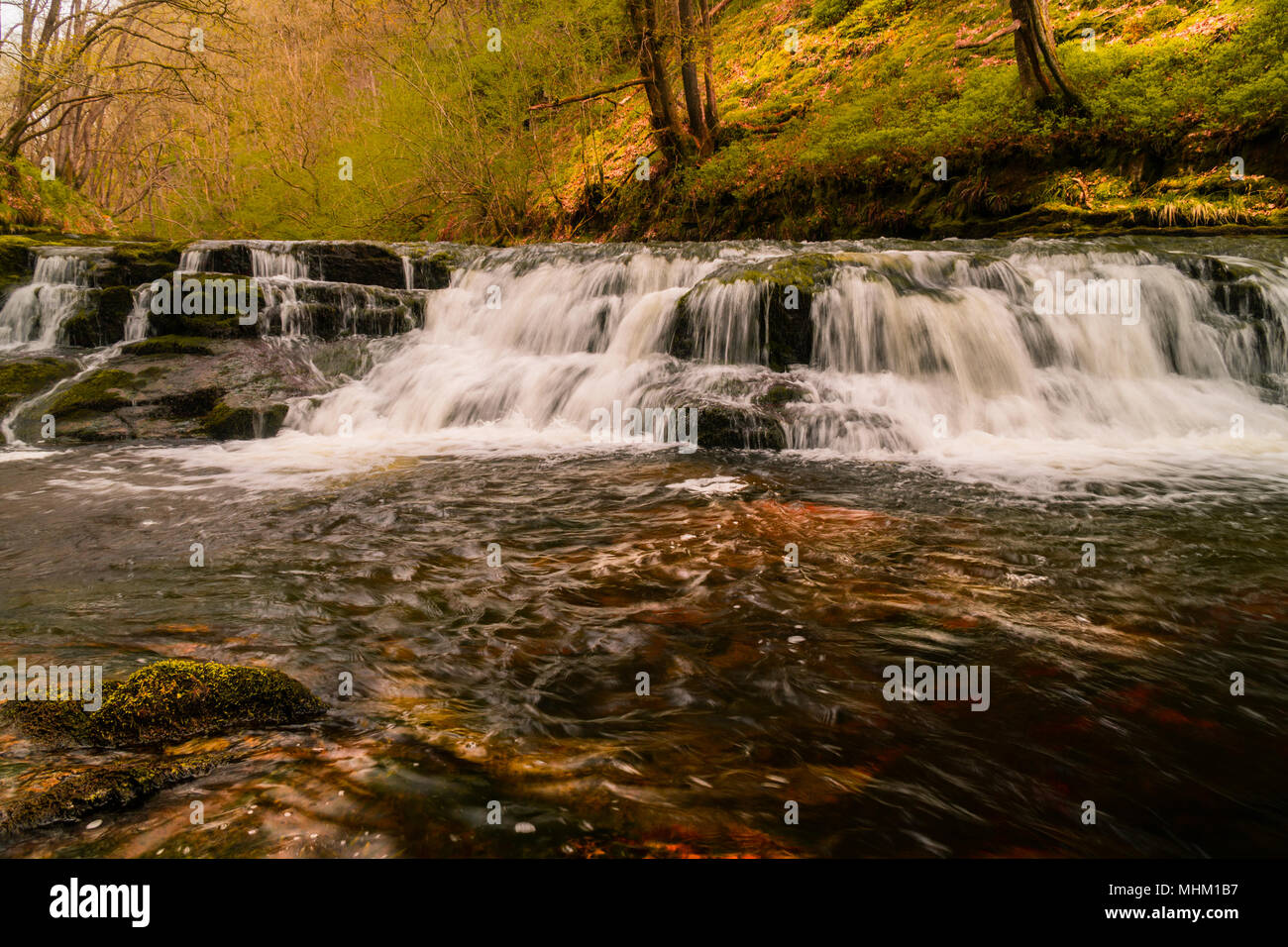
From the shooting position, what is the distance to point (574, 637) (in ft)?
10.7

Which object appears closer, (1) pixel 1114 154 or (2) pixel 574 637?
(2) pixel 574 637

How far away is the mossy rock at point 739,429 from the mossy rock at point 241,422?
19.7ft

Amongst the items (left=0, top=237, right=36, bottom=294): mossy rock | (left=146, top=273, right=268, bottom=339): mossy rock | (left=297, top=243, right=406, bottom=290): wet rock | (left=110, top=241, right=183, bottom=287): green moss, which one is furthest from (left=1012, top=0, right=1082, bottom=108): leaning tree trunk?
(left=0, top=237, right=36, bottom=294): mossy rock

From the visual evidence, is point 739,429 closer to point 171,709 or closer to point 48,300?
point 171,709

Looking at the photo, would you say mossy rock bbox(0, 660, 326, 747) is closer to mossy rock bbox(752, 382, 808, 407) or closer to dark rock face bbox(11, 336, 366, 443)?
mossy rock bbox(752, 382, 808, 407)

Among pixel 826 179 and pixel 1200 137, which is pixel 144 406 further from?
pixel 1200 137

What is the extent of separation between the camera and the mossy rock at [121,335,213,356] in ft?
33.4

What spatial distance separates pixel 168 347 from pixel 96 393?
1.30 metres

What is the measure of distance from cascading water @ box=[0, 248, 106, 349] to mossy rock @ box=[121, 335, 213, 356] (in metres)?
1.68

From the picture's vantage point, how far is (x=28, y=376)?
374 inches

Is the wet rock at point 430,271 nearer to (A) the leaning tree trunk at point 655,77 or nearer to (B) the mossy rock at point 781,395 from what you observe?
(A) the leaning tree trunk at point 655,77

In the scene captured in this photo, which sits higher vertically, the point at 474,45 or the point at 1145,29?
the point at 474,45
